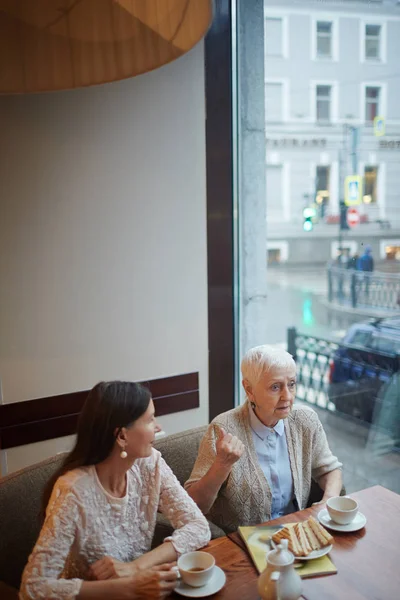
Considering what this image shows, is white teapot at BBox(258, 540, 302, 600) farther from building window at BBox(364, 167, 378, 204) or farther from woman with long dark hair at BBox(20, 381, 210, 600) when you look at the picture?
building window at BBox(364, 167, 378, 204)

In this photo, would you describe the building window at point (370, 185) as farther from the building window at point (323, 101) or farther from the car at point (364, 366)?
the car at point (364, 366)

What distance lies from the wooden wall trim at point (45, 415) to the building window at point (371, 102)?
179cm

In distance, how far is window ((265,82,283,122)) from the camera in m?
3.03

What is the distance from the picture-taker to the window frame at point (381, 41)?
104 inches

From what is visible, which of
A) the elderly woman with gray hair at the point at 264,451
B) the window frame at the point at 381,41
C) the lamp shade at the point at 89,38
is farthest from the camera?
the window frame at the point at 381,41

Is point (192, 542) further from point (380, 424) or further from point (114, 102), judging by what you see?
point (380, 424)

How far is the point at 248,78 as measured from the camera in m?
2.95

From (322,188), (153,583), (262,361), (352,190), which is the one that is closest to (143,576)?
(153,583)

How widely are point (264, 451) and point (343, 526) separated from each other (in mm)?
363

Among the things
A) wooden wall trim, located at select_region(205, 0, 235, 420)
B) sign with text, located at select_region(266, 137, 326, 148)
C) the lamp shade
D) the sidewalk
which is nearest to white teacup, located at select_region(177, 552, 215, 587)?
the lamp shade

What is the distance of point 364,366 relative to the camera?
3613 mm

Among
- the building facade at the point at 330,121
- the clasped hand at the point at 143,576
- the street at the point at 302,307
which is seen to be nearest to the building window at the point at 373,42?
the building facade at the point at 330,121

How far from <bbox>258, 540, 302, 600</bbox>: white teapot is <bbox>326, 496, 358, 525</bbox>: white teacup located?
0.40m

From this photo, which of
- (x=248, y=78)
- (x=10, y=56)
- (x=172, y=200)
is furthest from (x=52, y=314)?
(x=248, y=78)
